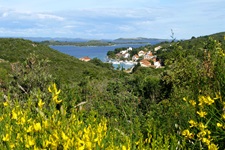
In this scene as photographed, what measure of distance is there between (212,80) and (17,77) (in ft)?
21.1

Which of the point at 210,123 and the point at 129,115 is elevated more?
the point at 210,123

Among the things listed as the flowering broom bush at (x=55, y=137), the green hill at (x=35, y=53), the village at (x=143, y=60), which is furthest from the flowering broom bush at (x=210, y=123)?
the green hill at (x=35, y=53)

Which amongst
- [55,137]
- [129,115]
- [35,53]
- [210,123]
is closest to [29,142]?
[55,137]

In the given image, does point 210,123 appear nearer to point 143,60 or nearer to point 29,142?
point 29,142

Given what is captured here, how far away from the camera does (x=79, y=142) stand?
2631 millimetres

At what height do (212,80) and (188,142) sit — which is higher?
(212,80)

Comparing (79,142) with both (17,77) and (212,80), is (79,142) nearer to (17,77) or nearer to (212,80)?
(212,80)

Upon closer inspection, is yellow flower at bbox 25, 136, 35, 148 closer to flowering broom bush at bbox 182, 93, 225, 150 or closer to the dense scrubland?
the dense scrubland

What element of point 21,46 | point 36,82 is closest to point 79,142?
point 36,82

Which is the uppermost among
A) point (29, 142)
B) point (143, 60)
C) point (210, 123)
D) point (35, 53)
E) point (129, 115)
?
point (29, 142)

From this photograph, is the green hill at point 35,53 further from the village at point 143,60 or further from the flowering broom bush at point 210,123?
the flowering broom bush at point 210,123

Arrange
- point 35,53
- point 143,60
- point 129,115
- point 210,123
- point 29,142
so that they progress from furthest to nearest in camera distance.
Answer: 1. point 143,60
2. point 35,53
3. point 129,115
4. point 210,123
5. point 29,142

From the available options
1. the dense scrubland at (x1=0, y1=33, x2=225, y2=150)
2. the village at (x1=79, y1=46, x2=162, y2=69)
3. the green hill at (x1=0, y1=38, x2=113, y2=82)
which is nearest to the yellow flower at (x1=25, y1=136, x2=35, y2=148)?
the dense scrubland at (x1=0, y1=33, x2=225, y2=150)

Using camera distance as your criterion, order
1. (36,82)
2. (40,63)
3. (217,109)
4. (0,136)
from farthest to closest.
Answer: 1. (40,63)
2. (36,82)
3. (217,109)
4. (0,136)
